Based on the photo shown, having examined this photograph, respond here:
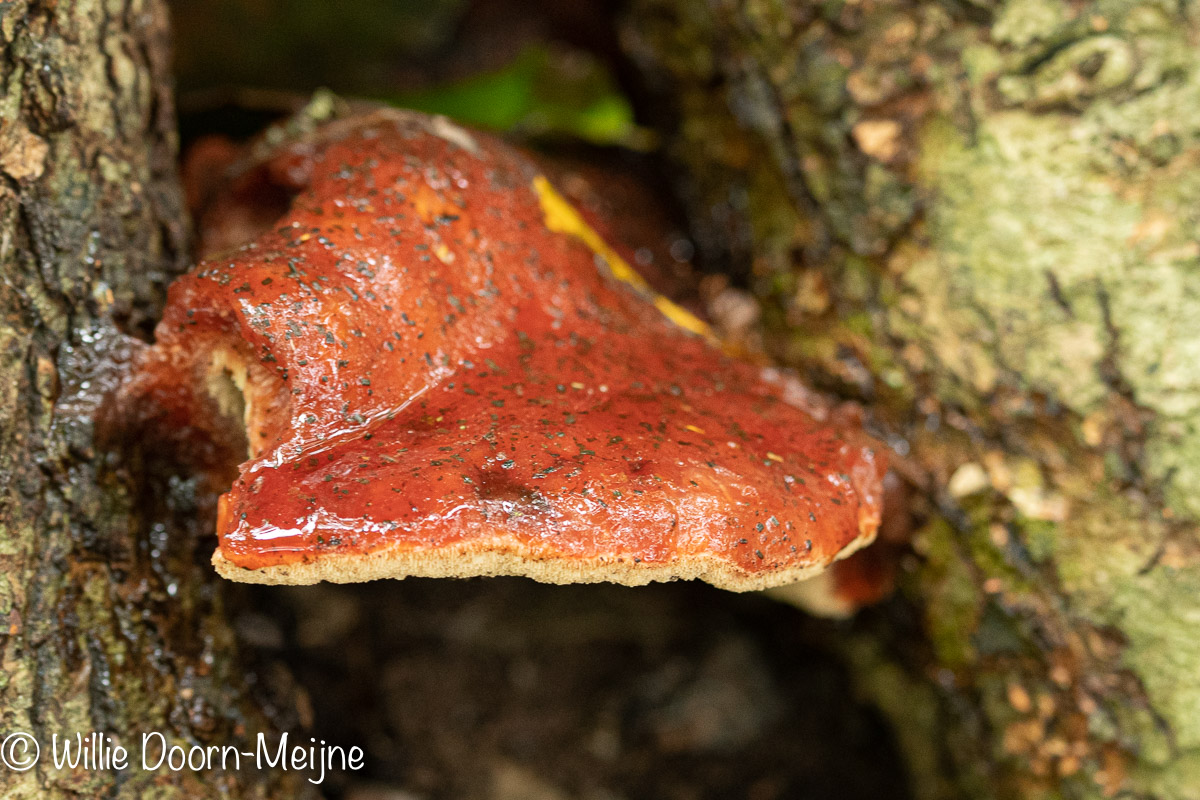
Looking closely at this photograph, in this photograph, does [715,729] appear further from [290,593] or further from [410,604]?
[290,593]

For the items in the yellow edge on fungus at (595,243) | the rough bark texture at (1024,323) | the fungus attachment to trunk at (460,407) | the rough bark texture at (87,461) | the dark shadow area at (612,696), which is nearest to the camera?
the fungus attachment to trunk at (460,407)

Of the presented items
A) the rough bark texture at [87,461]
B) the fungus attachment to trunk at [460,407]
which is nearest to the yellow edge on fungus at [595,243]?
the fungus attachment to trunk at [460,407]

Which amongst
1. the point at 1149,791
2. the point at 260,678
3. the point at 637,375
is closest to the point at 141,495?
the point at 260,678

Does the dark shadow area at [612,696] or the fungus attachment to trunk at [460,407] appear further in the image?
the dark shadow area at [612,696]

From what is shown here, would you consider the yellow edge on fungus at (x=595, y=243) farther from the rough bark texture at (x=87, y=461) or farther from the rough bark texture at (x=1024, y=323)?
the rough bark texture at (x=87, y=461)

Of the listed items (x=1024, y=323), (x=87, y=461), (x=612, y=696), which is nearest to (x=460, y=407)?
(x=87, y=461)

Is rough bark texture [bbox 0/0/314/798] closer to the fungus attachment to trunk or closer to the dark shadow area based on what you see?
the fungus attachment to trunk
